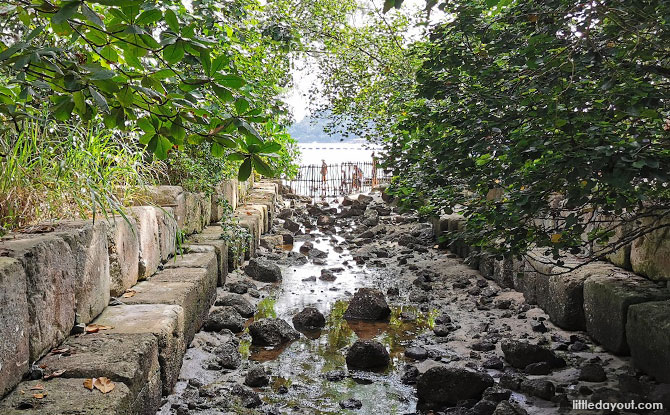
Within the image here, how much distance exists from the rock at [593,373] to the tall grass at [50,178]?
113 inches

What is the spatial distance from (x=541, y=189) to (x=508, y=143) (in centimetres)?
33

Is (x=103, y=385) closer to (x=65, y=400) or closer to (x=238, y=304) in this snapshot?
(x=65, y=400)

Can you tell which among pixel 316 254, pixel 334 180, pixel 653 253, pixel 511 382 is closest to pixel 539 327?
pixel 653 253

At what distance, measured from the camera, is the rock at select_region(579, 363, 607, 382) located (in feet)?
10.5

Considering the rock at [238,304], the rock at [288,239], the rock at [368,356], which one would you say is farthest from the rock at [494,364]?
the rock at [288,239]

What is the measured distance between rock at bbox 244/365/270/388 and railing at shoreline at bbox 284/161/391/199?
1500 cm

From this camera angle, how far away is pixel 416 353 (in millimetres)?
3990

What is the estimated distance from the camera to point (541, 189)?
2654 millimetres

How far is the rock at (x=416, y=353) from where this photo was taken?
3.97 meters

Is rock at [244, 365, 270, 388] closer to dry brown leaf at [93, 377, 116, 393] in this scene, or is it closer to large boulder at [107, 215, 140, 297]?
large boulder at [107, 215, 140, 297]

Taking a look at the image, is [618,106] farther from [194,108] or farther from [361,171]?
[361,171]

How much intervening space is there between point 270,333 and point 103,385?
2151 millimetres

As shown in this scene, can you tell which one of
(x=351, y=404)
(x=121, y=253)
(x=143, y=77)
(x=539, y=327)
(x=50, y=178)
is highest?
(x=143, y=77)

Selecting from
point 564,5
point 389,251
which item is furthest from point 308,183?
point 564,5
